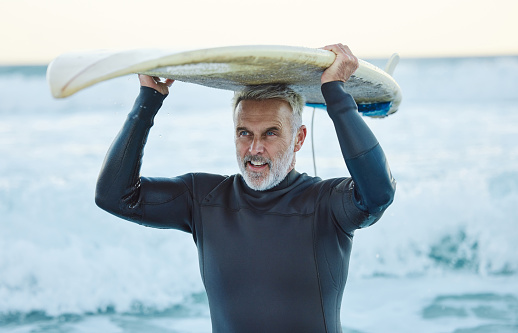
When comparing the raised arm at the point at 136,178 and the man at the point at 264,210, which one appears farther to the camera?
the raised arm at the point at 136,178

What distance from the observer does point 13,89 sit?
705 inches

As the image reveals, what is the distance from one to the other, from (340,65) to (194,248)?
490 cm

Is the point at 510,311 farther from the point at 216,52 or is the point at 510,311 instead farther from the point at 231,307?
the point at 216,52

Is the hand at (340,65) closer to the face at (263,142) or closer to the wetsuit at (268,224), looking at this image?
the wetsuit at (268,224)

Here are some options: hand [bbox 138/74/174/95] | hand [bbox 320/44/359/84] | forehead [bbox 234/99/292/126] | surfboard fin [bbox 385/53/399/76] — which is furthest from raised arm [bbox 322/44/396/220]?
surfboard fin [bbox 385/53/399/76]

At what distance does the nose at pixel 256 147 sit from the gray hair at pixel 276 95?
15 centimetres

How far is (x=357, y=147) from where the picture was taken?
5.90 ft

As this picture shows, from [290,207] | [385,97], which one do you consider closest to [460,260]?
[385,97]

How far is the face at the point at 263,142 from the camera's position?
2049mm

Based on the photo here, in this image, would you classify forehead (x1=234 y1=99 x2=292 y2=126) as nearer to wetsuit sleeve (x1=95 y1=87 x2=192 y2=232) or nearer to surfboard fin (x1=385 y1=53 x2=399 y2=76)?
wetsuit sleeve (x1=95 y1=87 x2=192 y2=232)

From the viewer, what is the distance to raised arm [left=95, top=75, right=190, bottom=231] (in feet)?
6.75

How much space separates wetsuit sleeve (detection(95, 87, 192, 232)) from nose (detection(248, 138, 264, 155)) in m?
0.34

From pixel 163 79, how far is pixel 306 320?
96 centimetres

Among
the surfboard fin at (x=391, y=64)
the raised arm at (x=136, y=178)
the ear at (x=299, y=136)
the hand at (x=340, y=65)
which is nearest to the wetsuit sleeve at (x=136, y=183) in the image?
the raised arm at (x=136, y=178)
